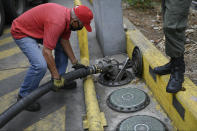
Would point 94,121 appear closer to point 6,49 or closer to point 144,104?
point 144,104

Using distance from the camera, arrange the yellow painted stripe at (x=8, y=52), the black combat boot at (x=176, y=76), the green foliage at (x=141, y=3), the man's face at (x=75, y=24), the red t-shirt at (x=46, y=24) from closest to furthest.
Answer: the black combat boot at (x=176, y=76)
the red t-shirt at (x=46, y=24)
the man's face at (x=75, y=24)
the yellow painted stripe at (x=8, y=52)
the green foliage at (x=141, y=3)

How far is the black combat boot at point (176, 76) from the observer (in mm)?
2438

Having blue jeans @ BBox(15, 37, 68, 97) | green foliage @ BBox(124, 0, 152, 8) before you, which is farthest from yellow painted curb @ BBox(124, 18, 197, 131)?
green foliage @ BBox(124, 0, 152, 8)

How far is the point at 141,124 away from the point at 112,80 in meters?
1.21

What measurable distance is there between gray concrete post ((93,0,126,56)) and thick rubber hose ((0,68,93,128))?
107 cm

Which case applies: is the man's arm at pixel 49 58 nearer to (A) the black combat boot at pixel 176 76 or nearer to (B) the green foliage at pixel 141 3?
(A) the black combat boot at pixel 176 76

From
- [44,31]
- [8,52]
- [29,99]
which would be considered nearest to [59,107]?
[29,99]

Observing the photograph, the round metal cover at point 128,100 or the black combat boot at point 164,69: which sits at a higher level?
the black combat boot at point 164,69

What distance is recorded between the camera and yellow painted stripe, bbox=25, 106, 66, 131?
9.13 feet

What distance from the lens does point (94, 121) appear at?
101 inches

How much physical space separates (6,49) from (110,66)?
2990 mm

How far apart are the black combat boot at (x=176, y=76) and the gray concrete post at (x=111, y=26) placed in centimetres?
187

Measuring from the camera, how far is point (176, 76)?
254 cm

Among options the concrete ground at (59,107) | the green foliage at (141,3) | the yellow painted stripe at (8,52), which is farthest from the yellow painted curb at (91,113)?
the green foliage at (141,3)
